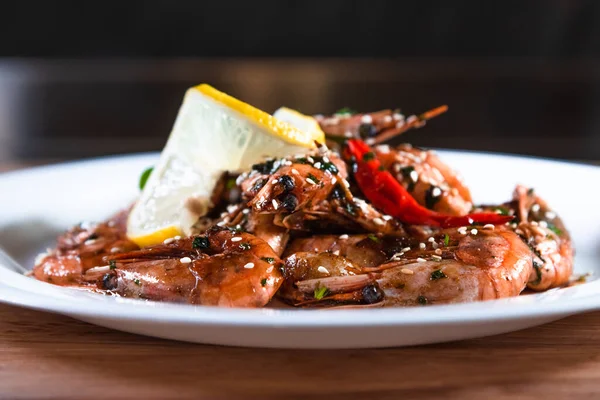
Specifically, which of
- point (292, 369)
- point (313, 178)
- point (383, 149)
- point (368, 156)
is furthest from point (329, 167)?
point (292, 369)

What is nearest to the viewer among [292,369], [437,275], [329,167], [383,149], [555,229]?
[292,369]

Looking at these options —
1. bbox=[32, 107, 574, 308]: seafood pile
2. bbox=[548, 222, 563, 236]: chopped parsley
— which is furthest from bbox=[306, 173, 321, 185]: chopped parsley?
bbox=[548, 222, 563, 236]: chopped parsley

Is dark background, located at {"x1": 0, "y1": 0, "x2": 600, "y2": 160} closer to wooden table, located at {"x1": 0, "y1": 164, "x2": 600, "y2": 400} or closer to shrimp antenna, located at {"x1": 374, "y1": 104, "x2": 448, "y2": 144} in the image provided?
shrimp antenna, located at {"x1": 374, "y1": 104, "x2": 448, "y2": 144}

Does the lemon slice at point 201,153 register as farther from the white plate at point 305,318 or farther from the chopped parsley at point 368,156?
the white plate at point 305,318

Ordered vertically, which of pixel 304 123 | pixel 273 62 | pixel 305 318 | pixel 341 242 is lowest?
pixel 273 62

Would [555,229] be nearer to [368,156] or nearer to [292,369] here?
[368,156]

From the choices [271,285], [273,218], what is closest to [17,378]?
[271,285]

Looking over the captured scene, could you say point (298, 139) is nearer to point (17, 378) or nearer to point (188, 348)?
point (188, 348)
